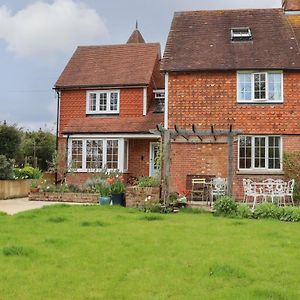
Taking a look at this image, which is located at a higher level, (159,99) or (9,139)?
(159,99)

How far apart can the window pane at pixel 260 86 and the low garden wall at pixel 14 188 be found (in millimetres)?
11292

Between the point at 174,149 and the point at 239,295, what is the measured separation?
13.9m

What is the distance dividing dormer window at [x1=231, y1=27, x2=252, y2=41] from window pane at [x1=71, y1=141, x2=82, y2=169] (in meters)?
9.02

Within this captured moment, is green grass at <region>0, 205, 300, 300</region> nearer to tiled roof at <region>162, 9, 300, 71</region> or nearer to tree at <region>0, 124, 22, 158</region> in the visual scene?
tiled roof at <region>162, 9, 300, 71</region>

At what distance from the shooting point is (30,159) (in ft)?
122

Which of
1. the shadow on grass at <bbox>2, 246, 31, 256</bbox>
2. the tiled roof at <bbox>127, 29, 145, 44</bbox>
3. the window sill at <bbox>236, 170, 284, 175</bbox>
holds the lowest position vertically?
the shadow on grass at <bbox>2, 246, 31, 256</bbox>

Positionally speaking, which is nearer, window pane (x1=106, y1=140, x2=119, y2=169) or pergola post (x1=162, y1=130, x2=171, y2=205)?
pergola post (x1=162, y1=130, x2=171, y2=205)

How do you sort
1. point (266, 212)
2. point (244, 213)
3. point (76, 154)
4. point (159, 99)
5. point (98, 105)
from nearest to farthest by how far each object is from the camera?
point (266, 212) < point (244, 213) < point (76, 154) < point (98, 105) < point (159, 99)

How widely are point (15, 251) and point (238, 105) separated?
13.3 m

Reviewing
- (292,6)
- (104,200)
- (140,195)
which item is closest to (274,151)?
(140,195)

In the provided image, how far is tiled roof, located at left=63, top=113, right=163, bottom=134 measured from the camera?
2173cm

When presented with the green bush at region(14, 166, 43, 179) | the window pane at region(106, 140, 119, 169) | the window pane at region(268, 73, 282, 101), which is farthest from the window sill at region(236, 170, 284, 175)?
the green bush at region(14, 166, 43, 179)

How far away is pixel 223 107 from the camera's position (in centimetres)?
1884

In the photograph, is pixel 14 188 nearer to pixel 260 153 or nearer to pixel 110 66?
pixel 110 66
